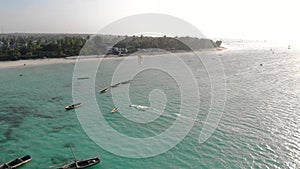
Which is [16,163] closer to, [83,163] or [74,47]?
[83,163]

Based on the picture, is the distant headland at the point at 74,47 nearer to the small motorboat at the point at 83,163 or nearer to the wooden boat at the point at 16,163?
the wooden boat at the point at 16,163

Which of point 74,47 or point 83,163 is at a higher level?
point 74,47

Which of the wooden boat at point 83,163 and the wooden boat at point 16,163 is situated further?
the wooden boat at point 16,163

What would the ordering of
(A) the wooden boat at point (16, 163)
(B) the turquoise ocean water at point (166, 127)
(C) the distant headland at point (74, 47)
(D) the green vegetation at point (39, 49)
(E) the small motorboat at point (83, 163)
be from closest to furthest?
(E) the small motorboat at point (83, 163)
(A) the wooden boat at point (16, 163)
(B) the turquoise ocean water at point (166, 127)
(D) the green vegetation at point (39, 49)
(C) the distant headland at point (74, 47)

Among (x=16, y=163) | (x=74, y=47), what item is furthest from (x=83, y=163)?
(x=74, y=47)

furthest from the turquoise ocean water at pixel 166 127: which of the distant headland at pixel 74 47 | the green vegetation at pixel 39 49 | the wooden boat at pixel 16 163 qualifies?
the distant headland at pixel 74 47

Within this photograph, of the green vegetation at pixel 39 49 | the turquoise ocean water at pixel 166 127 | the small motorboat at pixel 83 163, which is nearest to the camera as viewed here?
the small motorboat at pixel 83 163

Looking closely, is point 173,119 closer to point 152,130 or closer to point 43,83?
point 152,130

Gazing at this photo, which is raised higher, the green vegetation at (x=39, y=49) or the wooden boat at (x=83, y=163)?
the green vegetation at (x=39, y=49)

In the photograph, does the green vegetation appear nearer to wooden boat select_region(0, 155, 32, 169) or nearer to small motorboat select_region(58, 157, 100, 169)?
wooden boat select_region(0, 155, 32, 169)
